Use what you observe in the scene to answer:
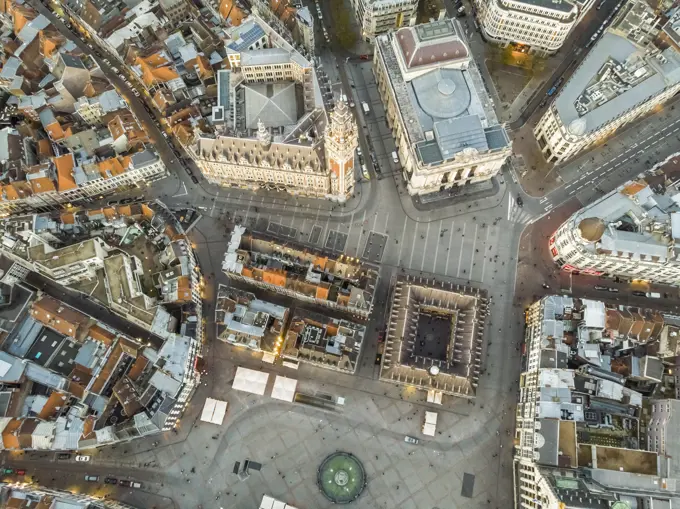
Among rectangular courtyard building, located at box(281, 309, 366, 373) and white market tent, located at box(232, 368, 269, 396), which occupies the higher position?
rectangular courtyard building, located at box(281, 309, 366, 373)

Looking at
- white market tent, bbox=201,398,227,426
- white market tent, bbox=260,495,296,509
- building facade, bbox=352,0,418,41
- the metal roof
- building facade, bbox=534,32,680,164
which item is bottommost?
white market tent, bbox=260,495,296,509

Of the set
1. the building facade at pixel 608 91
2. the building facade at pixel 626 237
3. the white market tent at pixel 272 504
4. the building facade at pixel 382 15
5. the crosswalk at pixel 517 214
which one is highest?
the building facade at pixel 382 15

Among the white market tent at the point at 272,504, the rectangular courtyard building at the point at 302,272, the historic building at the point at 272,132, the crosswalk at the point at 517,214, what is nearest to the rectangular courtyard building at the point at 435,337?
the rectangular courtyard building at the point at 302,272

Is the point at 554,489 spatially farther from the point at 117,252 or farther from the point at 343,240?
the point at 117,252

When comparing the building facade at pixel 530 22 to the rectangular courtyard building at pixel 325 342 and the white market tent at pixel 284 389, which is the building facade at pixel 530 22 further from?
the white market tent at pixel 284 389

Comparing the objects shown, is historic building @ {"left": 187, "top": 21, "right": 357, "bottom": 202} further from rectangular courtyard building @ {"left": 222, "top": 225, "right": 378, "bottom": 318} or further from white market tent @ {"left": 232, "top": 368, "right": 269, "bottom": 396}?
white market tent @ {"left": 232, "top": 368, "right": 269, "bottom": 396}

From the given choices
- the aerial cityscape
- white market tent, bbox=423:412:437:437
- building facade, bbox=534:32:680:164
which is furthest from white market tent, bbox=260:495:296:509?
building facade, bbox=534:32:680:164

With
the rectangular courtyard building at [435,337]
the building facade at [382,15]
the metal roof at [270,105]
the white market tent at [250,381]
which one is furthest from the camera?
the building facade at [382,15]

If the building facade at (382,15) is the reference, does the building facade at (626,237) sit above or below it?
below
